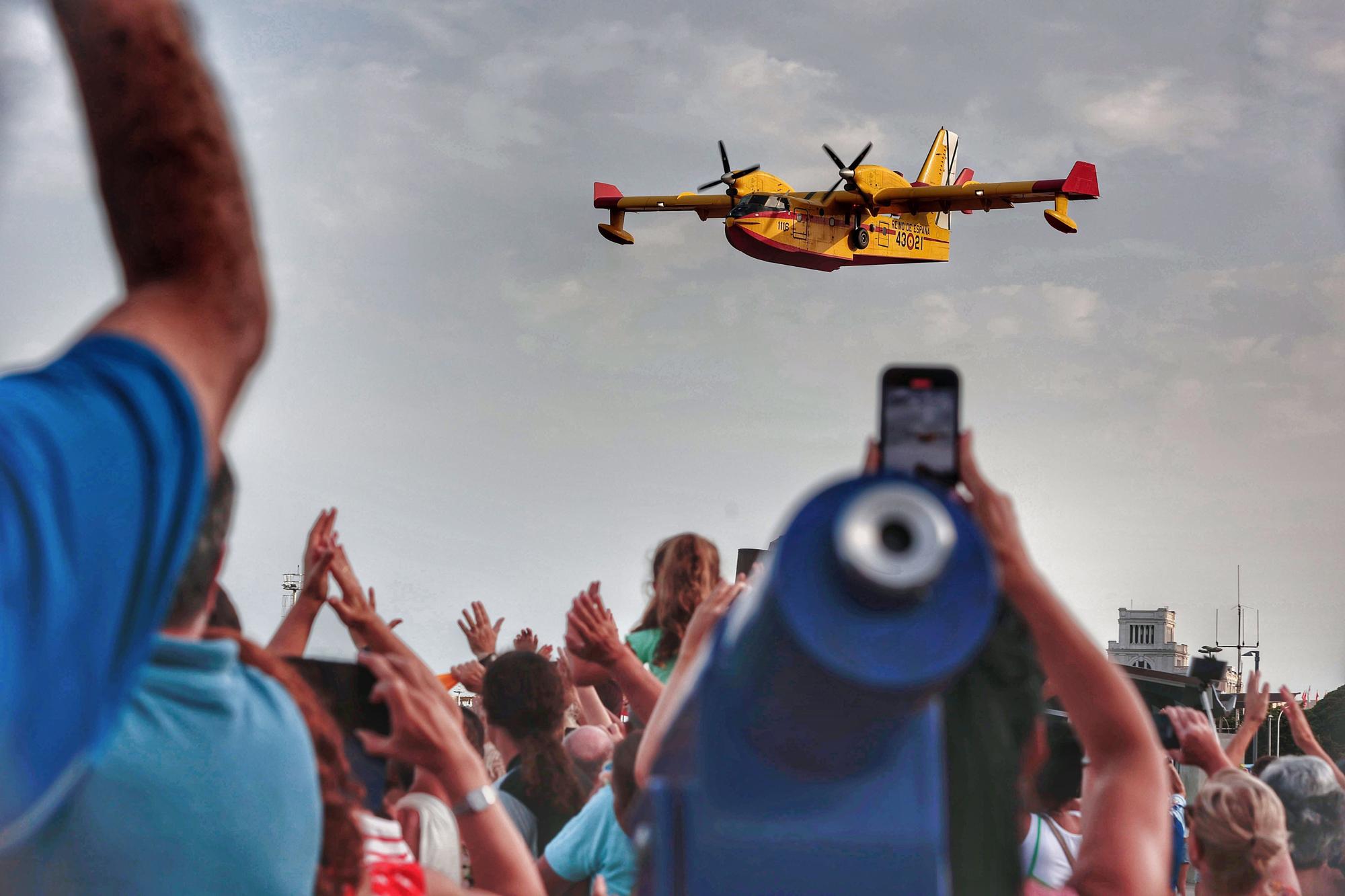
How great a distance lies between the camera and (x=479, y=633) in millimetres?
5711

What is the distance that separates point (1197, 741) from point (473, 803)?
2.83 metres

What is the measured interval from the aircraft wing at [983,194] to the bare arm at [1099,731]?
1408 inches

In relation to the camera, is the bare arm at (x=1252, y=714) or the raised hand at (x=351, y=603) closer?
the raised hand at (x=351, y=603)

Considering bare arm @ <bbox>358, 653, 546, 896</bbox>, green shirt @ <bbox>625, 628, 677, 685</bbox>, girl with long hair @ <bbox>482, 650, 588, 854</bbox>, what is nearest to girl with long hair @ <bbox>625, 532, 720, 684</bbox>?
green shirt @ <bbox>625, 628, 677, 685</bbox>

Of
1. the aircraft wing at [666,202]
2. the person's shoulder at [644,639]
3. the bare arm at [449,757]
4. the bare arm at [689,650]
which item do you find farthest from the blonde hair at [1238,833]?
the aircraft wing at [666,202]

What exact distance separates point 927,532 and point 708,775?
22cm

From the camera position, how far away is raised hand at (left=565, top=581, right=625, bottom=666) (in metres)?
2.77

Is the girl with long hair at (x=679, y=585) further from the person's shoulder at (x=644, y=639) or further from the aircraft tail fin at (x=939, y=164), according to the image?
the aircraft tail fin at (x=939, y=164)

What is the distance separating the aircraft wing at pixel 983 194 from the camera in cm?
3634

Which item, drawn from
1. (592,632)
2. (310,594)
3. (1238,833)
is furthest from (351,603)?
(1238,833)

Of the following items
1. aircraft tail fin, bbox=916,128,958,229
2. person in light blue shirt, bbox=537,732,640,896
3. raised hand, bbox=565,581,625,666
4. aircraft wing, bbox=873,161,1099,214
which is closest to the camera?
raised hand, bbox=565,581,625,666

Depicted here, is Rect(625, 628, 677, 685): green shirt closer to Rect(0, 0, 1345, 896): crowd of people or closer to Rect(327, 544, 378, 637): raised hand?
Rect(327, 544, 378, 637): raised hand

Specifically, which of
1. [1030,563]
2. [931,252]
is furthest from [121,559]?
[931,252]

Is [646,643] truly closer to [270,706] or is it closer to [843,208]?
[270,706]
